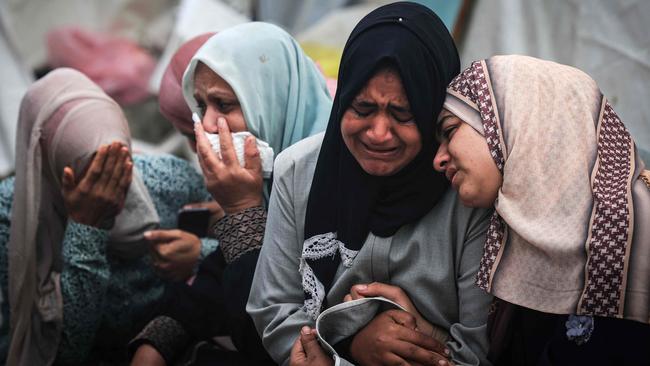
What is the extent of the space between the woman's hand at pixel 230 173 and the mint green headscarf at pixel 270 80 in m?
0.08

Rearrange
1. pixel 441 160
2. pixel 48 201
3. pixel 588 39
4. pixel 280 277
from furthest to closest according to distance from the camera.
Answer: pixel 588 39
pixel 48 201
pixel 280 277
pixel 441 160

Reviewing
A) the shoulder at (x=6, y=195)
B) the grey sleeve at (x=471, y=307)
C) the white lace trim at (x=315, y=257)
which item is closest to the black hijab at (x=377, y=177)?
the white lace trim at (x=315, y=257)

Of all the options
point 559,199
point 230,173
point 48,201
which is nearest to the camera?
point 559,199

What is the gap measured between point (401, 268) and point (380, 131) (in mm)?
351

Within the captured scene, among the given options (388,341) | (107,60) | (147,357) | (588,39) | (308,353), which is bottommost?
(147,357)

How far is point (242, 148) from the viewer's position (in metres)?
2.35

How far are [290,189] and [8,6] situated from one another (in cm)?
349

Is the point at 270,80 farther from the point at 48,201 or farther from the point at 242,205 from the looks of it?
the point at 48,201

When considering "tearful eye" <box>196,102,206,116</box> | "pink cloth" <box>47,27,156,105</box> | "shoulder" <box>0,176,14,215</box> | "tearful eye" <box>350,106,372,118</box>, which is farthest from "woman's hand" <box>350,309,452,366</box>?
"pink cloth" <box>47,27,156,105</box>

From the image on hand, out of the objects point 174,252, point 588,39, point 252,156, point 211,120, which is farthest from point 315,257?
point 588,39

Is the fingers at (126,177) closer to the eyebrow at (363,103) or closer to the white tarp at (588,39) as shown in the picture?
the eyebrow at (363,103)

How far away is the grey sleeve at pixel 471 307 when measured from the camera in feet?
6.06

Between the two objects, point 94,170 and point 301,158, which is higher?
point 301,158

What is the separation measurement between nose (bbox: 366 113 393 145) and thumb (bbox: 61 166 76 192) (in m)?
0.98
